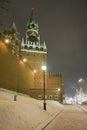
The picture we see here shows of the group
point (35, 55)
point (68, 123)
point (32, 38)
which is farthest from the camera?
point (32, 38)

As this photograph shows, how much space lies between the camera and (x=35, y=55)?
78750 mm

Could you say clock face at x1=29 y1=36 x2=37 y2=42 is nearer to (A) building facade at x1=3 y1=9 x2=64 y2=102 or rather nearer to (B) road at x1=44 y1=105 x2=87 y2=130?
(A) building facade at x1=3 y1=9 x2=64 y2=102

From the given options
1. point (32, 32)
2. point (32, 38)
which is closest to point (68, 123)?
point (32, 38)

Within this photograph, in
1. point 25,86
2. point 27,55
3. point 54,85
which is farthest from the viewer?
point 27,55

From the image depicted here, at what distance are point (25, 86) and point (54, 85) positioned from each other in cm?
2218

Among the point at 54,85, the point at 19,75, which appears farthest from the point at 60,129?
the point at 54,85

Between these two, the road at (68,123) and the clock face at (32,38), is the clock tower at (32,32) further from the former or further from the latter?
the road at (68,123)

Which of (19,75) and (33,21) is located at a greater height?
(33,21)

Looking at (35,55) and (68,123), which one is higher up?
(35,55)

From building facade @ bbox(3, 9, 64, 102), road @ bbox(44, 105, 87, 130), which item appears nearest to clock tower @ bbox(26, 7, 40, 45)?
building facade @ bbox(3, 9, 64, 102)

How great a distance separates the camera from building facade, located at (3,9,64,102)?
62.5m

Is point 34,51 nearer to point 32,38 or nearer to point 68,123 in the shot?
point 32,38

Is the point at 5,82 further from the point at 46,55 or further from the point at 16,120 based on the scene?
the point at 46,55

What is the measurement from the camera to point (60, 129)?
32.7 ft
